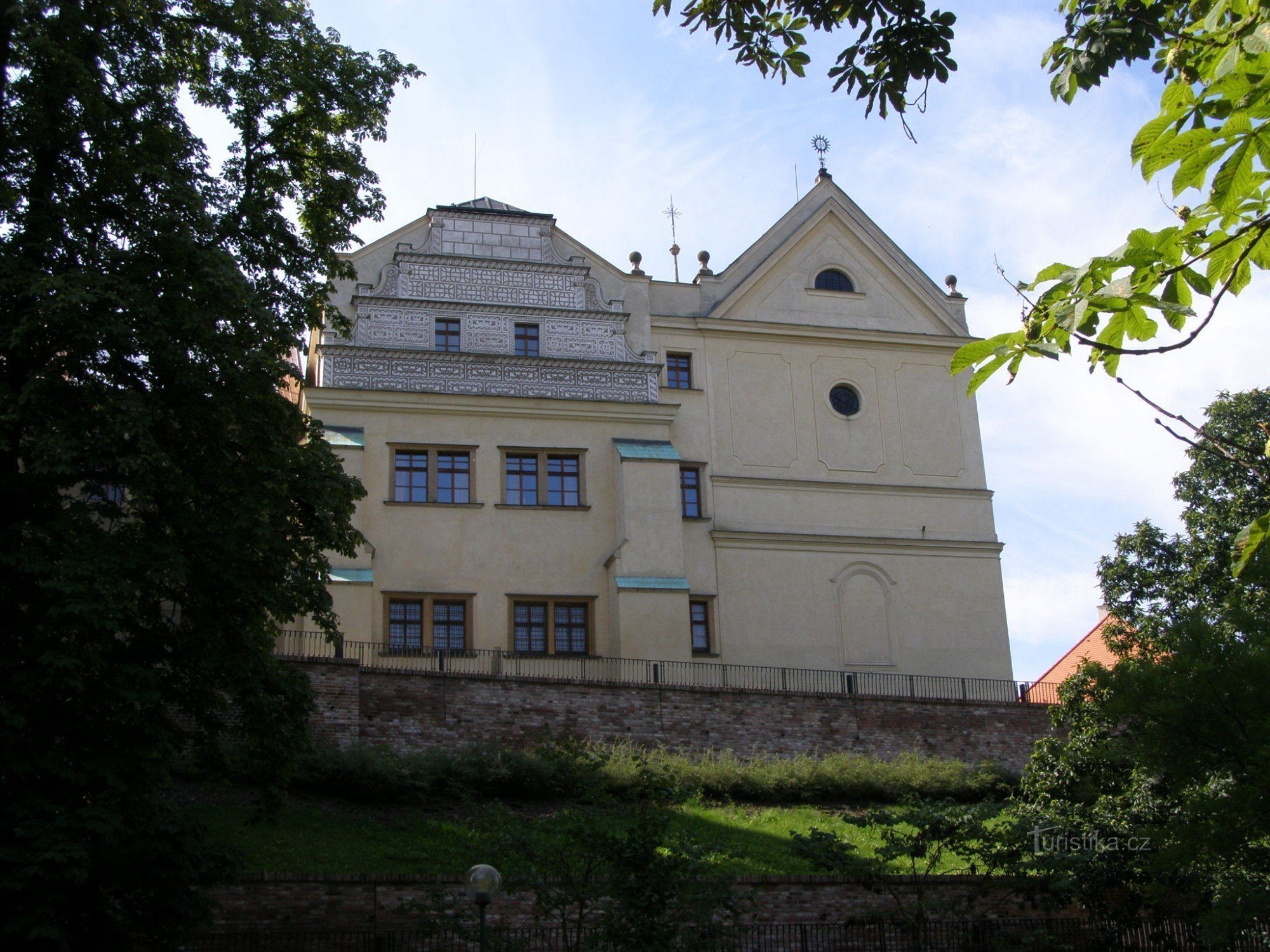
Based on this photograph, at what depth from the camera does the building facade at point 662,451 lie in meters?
30.9

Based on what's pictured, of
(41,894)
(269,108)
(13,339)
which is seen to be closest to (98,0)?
(269,108)

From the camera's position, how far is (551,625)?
31031 mm

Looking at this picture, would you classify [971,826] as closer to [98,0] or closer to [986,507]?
[98,0]

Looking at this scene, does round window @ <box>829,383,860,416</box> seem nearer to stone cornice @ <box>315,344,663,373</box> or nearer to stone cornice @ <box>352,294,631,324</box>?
stone cornice @ <box>315,344,663,373</box>

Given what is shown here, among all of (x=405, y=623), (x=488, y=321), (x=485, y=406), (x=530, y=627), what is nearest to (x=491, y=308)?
(x=488, y=321)

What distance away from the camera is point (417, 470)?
3150 centimetres

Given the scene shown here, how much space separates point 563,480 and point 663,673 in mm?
5595

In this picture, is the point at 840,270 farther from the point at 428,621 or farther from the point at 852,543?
the point at 428,621

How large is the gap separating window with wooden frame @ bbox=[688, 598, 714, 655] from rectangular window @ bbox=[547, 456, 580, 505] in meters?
3.99

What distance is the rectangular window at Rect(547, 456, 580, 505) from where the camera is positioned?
32094 millimetres

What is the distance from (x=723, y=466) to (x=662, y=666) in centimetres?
675

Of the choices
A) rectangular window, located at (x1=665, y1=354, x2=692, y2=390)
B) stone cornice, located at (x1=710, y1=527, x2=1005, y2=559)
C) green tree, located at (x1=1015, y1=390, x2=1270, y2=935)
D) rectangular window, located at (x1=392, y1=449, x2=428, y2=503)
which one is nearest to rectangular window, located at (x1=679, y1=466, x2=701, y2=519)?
stone cornice, located at (x1=710, y1=527, x2=1005, y2=559)

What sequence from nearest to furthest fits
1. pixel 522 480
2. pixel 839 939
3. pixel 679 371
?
1. pixel 839 939
2. pixel 522 480
3. pixel 679 371

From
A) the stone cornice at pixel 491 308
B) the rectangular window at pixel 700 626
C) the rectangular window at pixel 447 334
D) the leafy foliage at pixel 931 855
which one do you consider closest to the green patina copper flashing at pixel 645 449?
the stone cornice at pixel 491 308
